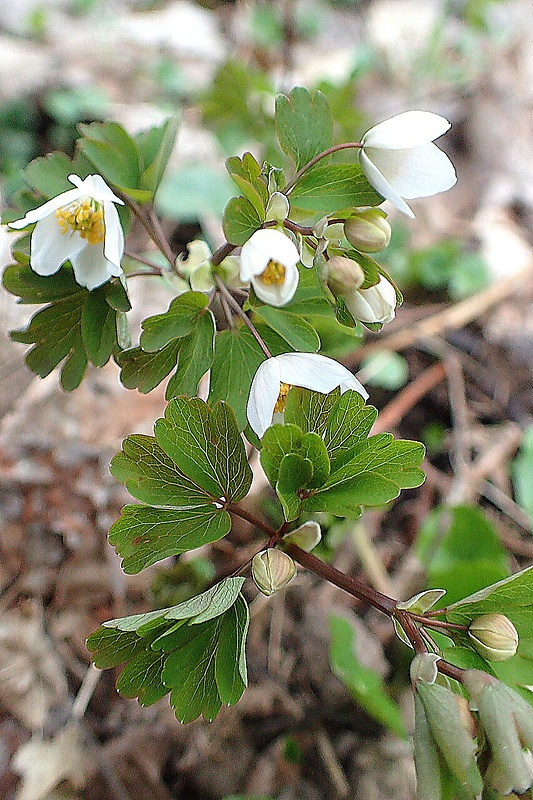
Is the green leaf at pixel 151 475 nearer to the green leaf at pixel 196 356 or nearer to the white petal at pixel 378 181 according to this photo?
the green leaf at pixel 196 356

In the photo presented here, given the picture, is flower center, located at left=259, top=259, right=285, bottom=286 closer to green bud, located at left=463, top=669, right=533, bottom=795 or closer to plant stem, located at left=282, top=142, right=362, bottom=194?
plant stem, located at left=282, top=142, right=362, bottom=194

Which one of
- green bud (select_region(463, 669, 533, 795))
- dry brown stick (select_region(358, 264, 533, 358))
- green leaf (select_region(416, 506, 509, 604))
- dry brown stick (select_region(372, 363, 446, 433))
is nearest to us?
green bud (select_region(463, 669, 533, 795))

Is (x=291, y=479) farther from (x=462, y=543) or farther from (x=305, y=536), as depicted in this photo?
(x=462, y=543)

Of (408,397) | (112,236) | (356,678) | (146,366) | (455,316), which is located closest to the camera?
(112,236)

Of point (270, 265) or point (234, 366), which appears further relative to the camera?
point (234, 366)

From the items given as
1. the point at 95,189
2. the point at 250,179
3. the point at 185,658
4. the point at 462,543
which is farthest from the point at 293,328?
the point at 462,543

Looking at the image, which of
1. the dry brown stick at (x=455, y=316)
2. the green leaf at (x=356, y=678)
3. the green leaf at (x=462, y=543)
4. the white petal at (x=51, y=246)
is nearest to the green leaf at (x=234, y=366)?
the white petal at (x=51, y=246)

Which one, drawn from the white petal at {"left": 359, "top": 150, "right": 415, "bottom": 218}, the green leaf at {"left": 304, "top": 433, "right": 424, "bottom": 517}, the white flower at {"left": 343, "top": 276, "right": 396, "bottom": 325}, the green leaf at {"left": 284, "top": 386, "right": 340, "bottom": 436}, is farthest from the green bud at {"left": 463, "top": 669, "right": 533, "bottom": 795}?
the white petal at {"left": 359, "top": 150, "right": 415, "bottom": 218}

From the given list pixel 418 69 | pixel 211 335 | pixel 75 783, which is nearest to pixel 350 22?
pixel 418 69
